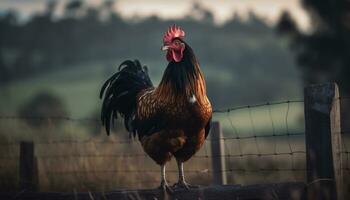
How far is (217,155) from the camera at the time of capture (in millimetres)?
9680

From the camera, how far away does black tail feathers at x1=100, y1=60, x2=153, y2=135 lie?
901 cm

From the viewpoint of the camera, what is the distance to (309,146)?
6.59 m

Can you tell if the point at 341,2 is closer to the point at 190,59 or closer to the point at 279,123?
the point at 279,123

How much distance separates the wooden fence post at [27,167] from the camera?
9.27 meters

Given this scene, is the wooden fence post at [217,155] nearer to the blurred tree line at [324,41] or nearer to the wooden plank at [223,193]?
the wooden plank at [223,193]

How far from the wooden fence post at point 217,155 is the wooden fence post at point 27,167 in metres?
2.22

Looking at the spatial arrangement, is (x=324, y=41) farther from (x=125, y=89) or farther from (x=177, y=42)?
(x=177, y=42)

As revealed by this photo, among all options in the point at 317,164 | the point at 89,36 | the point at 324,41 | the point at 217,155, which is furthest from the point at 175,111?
the point at 89,36

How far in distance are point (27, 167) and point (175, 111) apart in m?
2.65

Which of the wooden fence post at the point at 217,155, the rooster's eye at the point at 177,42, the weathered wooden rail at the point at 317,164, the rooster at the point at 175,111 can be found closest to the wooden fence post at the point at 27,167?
the rooster at the point at 175,111

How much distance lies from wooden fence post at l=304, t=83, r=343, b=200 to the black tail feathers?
111 inches

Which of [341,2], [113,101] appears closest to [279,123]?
[341,2]

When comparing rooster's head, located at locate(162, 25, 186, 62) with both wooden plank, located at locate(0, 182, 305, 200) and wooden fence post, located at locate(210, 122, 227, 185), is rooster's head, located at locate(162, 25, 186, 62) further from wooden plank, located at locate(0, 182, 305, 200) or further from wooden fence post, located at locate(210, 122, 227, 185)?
wooden fence post, located at locate(210, 122, 227, 185)

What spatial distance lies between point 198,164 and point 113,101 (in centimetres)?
331
